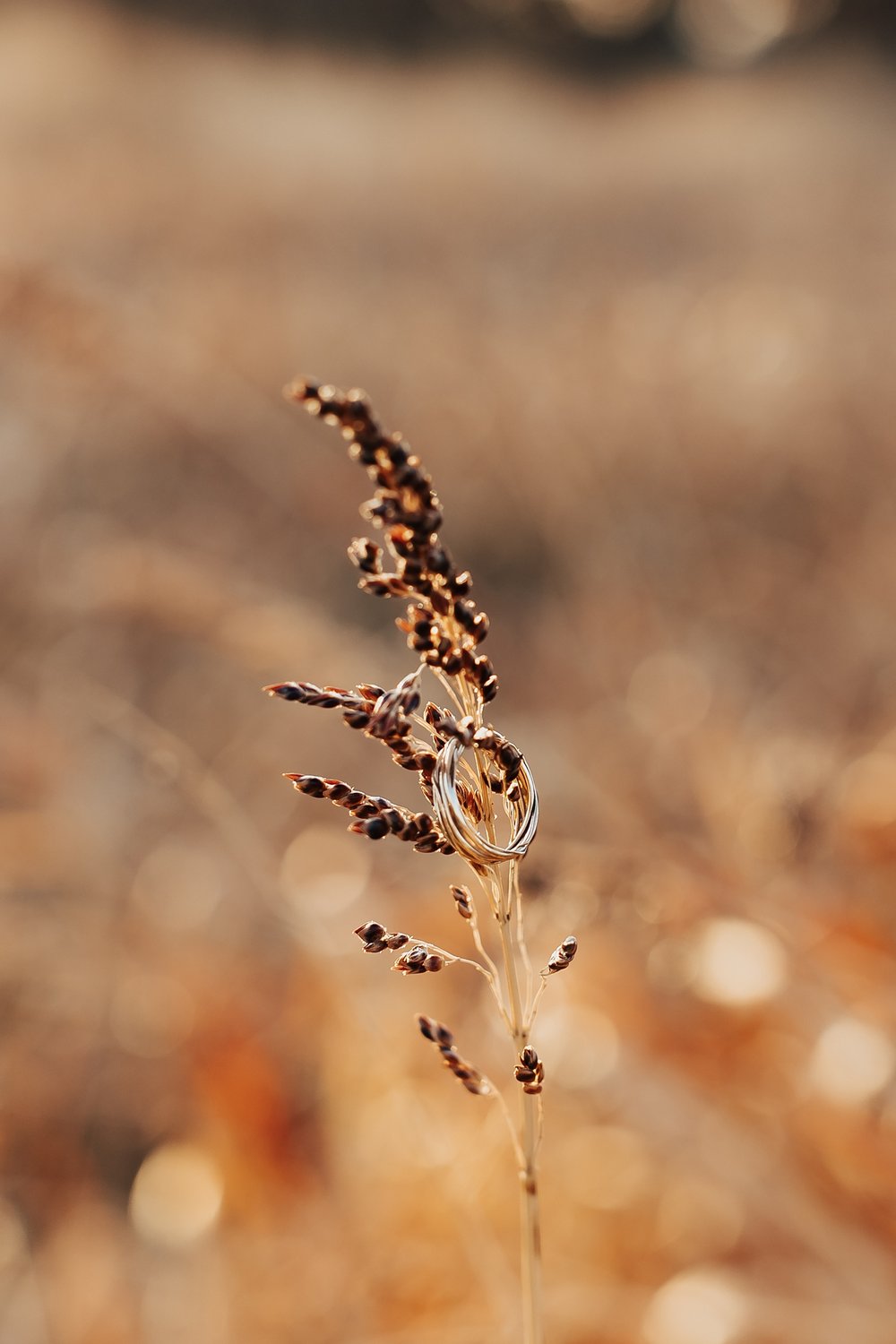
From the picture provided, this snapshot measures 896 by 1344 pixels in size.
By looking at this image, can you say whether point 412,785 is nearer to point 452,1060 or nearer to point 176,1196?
point 176,1196

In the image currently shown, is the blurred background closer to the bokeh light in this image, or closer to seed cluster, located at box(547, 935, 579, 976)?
the bokeh light

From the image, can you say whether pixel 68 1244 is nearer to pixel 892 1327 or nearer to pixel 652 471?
pixel 892 1327

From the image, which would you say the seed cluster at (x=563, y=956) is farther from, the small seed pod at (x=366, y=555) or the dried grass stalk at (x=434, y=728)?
the small seed pod at (x=366, y=555)

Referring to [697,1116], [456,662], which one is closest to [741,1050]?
[697,1116]

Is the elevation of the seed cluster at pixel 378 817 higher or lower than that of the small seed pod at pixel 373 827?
higher

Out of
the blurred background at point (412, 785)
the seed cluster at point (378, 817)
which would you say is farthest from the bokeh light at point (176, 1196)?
the seed cluster at point (378, 817)

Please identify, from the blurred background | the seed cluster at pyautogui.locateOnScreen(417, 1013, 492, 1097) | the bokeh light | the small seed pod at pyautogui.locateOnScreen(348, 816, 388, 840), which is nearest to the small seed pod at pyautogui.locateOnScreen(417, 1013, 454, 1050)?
the seed cluster at pyautogui.locateOnScreen(417, 1013, 492, 1097)
